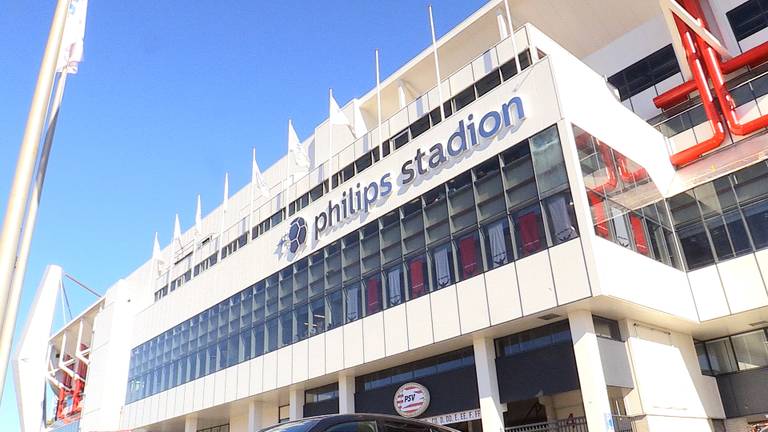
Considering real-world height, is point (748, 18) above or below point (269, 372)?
above

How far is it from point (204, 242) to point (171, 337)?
6017 millimetres

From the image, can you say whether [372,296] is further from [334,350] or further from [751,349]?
[751,349]

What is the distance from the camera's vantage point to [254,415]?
26.9 metres

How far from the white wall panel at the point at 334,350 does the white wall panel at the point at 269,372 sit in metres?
3.56

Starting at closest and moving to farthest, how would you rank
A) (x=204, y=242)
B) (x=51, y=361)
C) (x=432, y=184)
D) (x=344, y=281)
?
1. (x=432, y=184)
2. (x=344, y=281)
3. (x=204, y=242)
4. (x=51, y=361)

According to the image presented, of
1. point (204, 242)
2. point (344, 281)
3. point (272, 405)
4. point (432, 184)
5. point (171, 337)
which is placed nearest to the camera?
point (432, 184)

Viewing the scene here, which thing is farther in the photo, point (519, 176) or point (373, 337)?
point (373, 337)

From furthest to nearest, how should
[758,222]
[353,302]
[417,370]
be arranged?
1. [353,302]
2. [417,370]
3. [758,222]

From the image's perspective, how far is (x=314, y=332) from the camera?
2312cm

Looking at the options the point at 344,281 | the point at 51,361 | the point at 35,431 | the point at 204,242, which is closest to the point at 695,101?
the point at 344,281

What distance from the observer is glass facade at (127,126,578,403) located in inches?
656

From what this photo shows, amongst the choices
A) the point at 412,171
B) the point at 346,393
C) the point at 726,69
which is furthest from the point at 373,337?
the point at 726,69

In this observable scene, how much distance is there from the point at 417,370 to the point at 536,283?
6379 millimetres

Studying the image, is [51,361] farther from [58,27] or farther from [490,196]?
[58,27]
